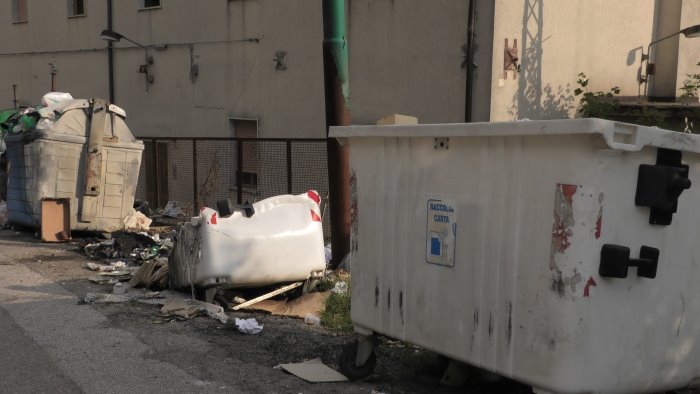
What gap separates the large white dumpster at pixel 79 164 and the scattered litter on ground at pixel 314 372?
6.72 meters

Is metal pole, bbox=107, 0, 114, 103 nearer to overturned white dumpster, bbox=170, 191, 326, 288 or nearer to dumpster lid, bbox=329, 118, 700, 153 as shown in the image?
overturned white dumpster, bbox=170, 191, 326, 288

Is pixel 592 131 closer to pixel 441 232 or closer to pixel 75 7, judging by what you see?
pixel 441 232

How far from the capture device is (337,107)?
7.75 meters

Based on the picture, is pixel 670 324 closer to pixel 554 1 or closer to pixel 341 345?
pixel 341 345

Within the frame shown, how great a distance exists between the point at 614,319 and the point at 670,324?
453mm

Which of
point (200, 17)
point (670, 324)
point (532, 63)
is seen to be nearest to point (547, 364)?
point (670, 324)

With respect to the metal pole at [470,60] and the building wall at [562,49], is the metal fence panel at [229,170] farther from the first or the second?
the building wall at [562,49]

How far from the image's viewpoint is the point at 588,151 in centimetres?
339

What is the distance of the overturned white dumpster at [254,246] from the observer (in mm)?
6477

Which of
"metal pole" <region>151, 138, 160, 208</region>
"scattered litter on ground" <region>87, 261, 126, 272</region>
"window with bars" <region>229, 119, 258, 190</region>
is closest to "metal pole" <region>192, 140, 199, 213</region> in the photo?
"window with bars" <region>229, 119, 258, 190</region>

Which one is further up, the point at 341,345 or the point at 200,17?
the point at 200,17

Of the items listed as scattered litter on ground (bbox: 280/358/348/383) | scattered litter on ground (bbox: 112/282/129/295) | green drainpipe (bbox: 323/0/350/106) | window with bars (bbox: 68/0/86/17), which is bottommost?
scattered litter on ground (bbox: 112/282/129/295)

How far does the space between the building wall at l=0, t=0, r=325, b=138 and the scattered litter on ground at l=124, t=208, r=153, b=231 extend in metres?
2.72

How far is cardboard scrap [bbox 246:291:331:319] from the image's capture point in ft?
21.6
